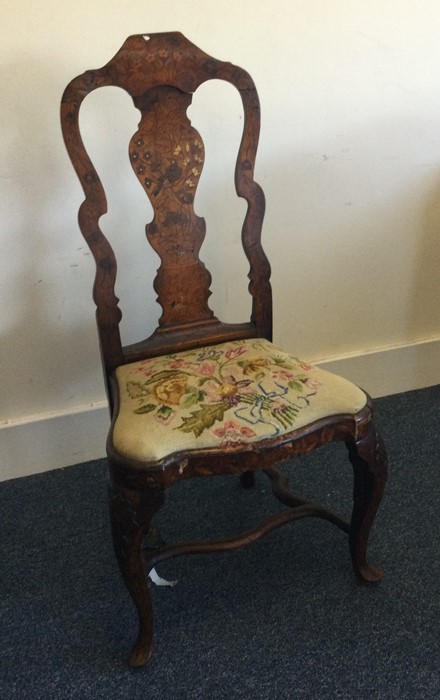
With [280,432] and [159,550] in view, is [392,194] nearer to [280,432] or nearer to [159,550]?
[280,432]

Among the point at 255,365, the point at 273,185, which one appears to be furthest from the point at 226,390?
the point at 273,185

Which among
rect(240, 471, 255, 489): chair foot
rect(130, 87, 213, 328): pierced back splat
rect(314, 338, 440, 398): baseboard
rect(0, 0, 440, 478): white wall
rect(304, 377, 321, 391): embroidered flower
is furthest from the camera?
rect(314, 338, 440, 398): baseboard

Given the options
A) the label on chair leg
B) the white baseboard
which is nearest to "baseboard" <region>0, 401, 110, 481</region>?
the white baseboard

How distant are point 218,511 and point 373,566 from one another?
39 centimetres

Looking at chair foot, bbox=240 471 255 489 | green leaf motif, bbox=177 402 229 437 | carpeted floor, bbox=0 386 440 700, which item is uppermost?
green leaf motif, bbox=177 402 229 437

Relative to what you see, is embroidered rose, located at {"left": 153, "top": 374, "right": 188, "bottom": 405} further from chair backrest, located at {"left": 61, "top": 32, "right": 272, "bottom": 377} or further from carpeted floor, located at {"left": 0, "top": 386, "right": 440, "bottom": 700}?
carpeted floor, located at {"left": 0, "top": 386, "right": 440, "bottom": 700}

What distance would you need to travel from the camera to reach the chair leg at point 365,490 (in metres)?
1.17

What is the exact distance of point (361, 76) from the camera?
1.61m

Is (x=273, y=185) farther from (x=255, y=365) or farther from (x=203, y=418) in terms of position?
(x=203, y=418)

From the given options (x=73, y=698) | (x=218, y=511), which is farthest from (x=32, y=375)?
(x=73, y=698)

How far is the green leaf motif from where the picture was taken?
1.06 m

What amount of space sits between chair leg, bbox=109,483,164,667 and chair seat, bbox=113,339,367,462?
0.24 ft

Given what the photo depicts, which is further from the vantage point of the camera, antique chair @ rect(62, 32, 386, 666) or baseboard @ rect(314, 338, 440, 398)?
baseboard @ rect(314, 338, 440, 398)

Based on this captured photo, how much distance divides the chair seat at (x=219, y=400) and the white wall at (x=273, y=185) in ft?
1.42
